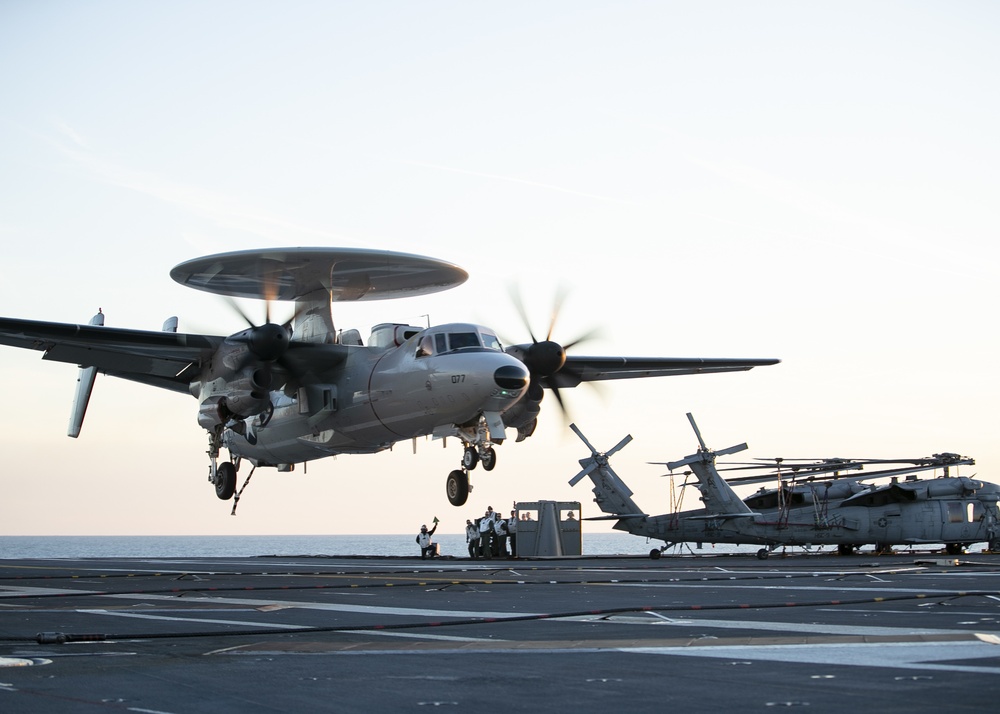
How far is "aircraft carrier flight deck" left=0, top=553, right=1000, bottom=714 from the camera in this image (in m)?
6.70

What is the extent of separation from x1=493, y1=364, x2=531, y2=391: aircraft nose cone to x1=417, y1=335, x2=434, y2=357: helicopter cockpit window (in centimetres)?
232

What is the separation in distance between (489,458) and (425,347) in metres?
3.38

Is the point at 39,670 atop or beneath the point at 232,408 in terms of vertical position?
beneath

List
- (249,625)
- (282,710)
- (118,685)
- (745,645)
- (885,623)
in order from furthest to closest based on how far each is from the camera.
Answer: (249,625), (885,623), (745,645), (118,685), (282,710)

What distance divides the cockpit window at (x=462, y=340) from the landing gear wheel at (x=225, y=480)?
11447mm

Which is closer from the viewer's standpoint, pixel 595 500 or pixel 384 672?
pixel 384 672

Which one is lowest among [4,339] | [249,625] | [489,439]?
[249,625]

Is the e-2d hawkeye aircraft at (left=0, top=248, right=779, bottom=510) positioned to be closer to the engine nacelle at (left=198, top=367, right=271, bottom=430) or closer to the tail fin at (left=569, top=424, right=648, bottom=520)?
the engine nacelle at (left=198, top=367, right=271, bottom=430)

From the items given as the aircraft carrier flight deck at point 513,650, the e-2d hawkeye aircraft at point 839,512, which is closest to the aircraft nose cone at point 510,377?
the aircraft carrier flight deck at point 513,650

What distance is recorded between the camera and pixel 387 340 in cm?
2970

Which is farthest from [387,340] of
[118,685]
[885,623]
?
[118,685]

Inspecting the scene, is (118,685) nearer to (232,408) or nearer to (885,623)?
(885,623)

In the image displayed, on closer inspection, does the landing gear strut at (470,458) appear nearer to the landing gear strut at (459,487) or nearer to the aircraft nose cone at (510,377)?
the landing gear strut at (459,487)

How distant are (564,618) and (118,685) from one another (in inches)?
245
